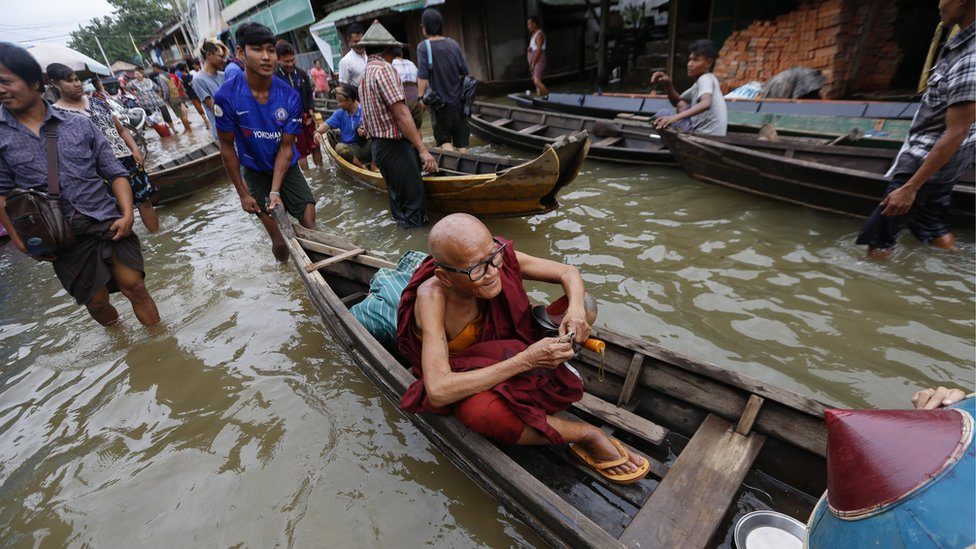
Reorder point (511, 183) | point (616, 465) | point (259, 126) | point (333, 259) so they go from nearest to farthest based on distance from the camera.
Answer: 1. point (616, 465)
2. point (333, 259)
3. point (259, 126)
4. point (511, 183)

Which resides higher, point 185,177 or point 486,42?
point 486,42

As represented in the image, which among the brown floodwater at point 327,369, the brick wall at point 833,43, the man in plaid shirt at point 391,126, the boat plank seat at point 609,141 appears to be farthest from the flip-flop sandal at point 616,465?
the brick wall at point 833,43

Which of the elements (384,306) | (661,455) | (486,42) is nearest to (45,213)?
(384,306)

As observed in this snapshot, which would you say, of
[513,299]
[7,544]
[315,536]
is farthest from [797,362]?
[7,544]

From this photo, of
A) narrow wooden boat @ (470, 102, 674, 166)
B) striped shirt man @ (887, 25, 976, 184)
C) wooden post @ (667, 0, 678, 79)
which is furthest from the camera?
wooden post @ (667, 0, 678, 79)

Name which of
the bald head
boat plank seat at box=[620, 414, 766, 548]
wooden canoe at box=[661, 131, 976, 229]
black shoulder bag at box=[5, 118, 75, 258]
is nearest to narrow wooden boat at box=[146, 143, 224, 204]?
black shoulder bag at box=[5, 118, 75, 258]

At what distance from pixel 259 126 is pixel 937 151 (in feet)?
16.8

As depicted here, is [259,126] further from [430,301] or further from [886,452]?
[886,452]

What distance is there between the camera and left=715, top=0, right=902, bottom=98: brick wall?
7.45 m

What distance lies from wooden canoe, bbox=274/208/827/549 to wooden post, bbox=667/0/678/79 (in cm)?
1043

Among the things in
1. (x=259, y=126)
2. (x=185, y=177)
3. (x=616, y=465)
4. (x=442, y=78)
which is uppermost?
(x=442, y=78)

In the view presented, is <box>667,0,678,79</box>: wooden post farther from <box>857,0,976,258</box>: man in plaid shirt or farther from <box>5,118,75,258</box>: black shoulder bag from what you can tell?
<box>5,118,75,258</box>: black shoulder bag

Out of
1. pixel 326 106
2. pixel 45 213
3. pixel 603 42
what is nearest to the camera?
pixel 45 213

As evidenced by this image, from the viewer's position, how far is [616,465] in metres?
2.06
